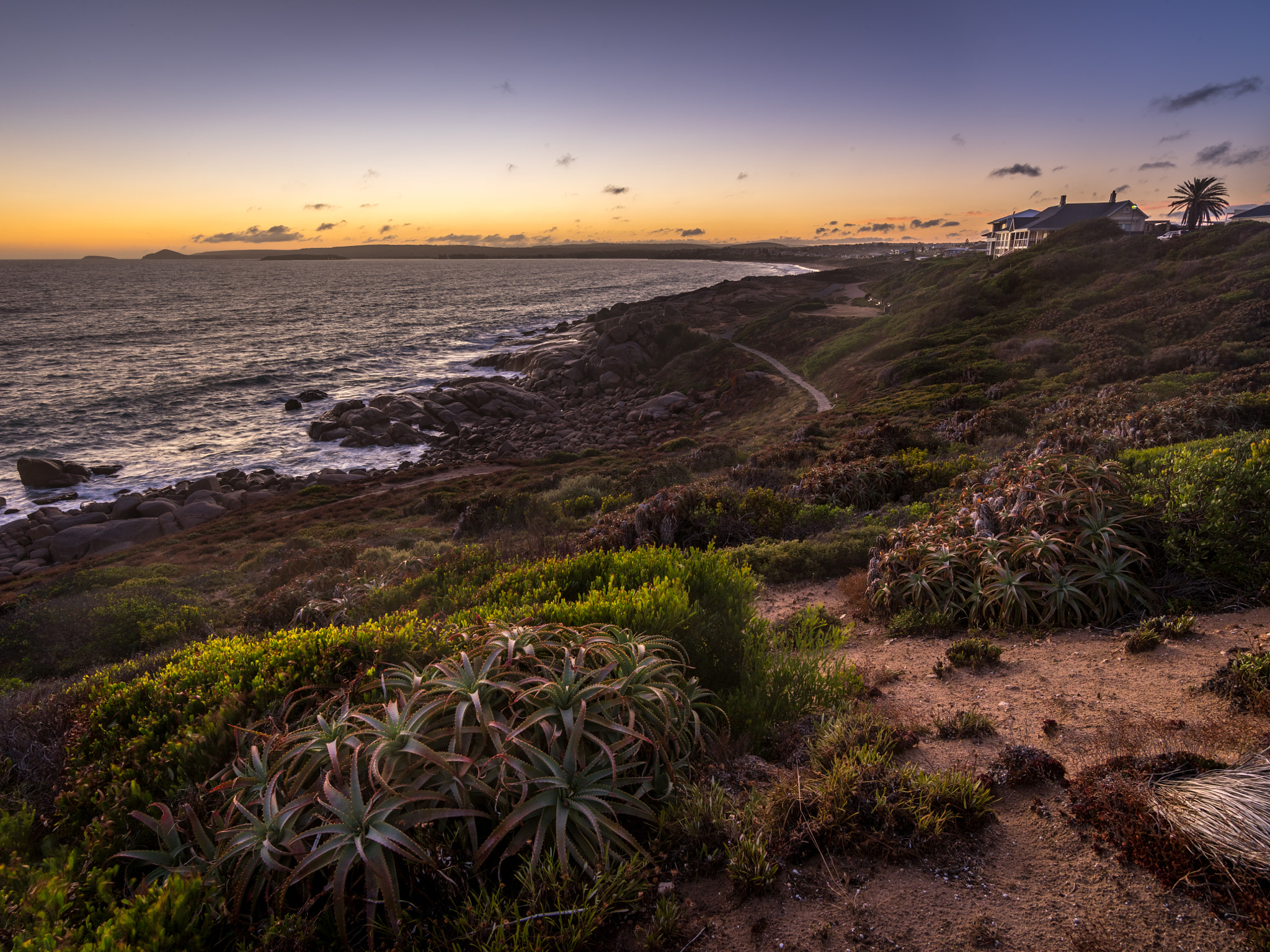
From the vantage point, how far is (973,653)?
5.12 metres

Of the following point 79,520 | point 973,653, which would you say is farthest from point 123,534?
point 973,653

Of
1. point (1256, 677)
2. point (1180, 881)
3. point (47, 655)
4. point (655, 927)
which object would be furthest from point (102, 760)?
point (47, 655)

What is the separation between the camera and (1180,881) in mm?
2383

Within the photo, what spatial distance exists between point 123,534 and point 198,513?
91.4 inches

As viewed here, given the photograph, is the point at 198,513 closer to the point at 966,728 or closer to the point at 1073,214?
the point at 966,728

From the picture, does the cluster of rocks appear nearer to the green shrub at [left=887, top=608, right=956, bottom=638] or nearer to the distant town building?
the green shrub at [left=887, top=608, right=956, bottom=638]

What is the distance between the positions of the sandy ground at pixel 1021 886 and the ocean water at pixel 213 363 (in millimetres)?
31100

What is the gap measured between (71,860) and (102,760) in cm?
104

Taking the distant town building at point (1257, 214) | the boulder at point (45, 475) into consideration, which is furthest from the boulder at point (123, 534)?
the distant town building at point (1257, 214)

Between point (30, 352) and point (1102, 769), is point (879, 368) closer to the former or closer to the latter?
point (1102, 769)

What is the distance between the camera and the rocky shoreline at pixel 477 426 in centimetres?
2217

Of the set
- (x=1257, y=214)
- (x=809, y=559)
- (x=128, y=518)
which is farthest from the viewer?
(x=1257, y=214)

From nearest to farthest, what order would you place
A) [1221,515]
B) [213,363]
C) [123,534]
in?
[1221,515]
[123,534]
[213,363]

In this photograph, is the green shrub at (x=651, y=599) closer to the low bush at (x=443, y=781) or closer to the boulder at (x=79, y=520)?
the low bush at (x=443, y=781)
